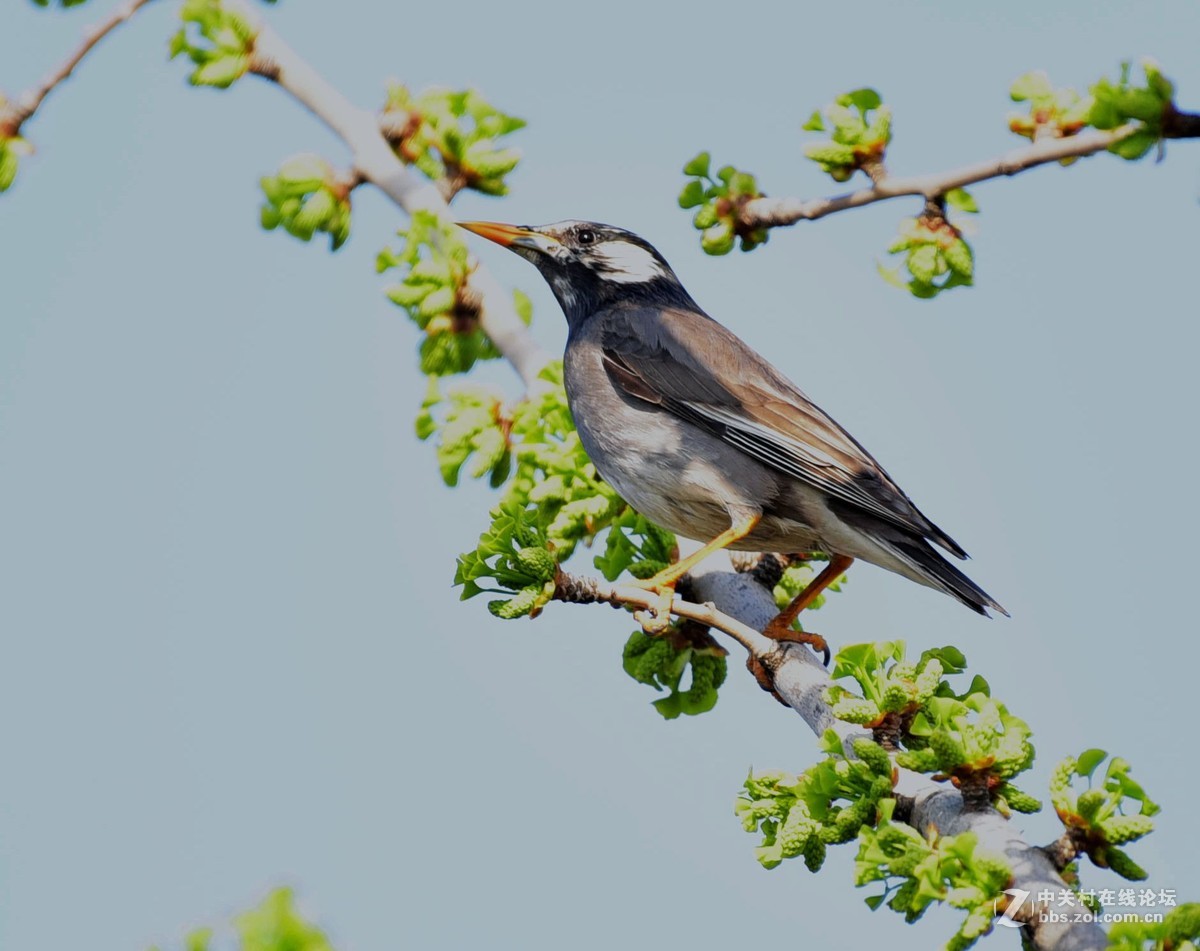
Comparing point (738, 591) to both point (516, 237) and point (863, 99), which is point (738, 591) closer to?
point (863, 99)

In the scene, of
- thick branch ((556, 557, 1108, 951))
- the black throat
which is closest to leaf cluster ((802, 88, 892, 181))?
thick branch ((556, 557, 1108, 951))

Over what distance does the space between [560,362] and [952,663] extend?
2427 millimetres

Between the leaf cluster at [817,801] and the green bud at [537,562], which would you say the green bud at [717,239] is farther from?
the leaf cluster at [817,801]

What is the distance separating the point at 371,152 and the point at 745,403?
214 cm

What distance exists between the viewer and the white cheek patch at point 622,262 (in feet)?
25.0

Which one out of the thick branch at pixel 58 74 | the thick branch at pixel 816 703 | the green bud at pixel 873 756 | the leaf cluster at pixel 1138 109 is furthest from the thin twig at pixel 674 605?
the thick branch at pixel 58 74

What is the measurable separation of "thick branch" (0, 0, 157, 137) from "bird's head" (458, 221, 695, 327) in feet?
9.77

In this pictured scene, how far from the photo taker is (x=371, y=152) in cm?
566

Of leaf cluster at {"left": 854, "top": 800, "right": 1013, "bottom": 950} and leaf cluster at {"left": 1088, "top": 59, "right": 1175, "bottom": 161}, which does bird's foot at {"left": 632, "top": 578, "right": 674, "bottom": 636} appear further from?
leaf cluster at {"left": 1088, "top": 59, "right": 1175, "bottom": 161}

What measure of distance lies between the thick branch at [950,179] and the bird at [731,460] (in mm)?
1476

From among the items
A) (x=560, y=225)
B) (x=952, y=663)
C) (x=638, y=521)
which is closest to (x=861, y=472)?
(x=638, y=521)

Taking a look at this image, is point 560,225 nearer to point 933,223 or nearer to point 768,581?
point 768,581

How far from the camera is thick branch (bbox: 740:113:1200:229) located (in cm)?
293

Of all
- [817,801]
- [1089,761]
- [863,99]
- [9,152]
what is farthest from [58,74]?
[1089,761]
